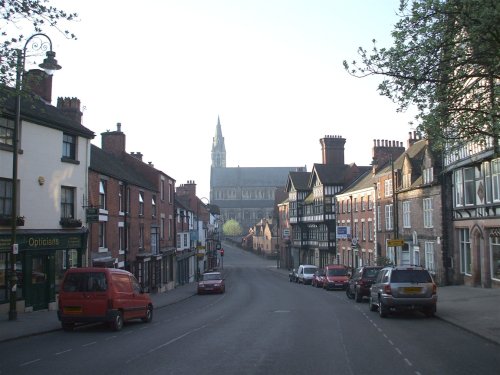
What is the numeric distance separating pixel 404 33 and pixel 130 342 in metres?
10.2

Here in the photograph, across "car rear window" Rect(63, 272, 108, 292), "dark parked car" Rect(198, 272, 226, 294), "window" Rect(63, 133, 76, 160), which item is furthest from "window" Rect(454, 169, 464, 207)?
"car rear window" Rect(63, 272, 108, 292)

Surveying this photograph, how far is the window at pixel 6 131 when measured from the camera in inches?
822

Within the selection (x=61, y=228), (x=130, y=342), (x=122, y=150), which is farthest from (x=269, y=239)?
(x=130, y=342)

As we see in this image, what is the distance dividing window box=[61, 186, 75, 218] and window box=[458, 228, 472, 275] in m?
21.8

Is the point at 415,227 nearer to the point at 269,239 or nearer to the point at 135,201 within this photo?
the point at 135,201

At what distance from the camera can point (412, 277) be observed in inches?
739

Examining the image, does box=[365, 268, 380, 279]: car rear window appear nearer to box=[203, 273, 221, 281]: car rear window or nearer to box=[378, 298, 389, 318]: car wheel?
box=[378, 298, 389, 318]: car wheel

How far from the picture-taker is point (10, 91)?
13.1m

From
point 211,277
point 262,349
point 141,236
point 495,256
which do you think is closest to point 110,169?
point 141,236

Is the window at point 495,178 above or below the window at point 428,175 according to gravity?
below

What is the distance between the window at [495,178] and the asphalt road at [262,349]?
35.1 ft

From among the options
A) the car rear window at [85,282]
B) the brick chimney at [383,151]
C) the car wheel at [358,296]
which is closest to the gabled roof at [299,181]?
the brick chimney at [383,151]

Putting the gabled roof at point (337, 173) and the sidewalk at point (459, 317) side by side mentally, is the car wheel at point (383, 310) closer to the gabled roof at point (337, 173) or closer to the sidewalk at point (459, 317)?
the sidewalk at point (459, 317)

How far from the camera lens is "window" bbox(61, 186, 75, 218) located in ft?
82.0
